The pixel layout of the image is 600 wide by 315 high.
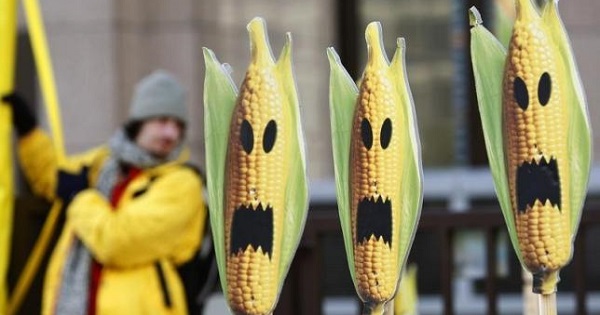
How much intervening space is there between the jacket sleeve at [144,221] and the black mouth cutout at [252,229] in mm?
1662

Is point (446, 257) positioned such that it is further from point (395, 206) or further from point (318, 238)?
point (395, 206)

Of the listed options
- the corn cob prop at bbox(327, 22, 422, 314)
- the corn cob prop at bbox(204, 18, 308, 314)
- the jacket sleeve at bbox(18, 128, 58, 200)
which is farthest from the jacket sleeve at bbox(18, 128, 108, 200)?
the corn cob prop at bbox(327, 22, 422, 314)

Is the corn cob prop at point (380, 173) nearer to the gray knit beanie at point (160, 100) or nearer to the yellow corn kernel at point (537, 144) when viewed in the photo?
the yellow corn kernel at point (537, 144)

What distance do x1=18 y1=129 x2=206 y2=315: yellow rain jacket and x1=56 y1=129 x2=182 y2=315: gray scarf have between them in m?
0.03

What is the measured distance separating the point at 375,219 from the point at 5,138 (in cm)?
240

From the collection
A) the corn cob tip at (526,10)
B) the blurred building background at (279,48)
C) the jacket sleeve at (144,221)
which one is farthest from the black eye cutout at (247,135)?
the blurred building background at (279,48)

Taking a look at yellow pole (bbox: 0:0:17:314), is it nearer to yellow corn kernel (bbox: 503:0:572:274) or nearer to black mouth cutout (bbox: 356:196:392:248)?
black mouth cutout (bbox: 356:196:392:248)

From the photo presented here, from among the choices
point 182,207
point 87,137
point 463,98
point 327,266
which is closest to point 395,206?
point 182,207

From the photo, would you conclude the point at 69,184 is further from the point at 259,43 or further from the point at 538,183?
the point at 538,183

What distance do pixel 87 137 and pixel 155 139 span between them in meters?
2.59

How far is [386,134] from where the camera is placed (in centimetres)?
380

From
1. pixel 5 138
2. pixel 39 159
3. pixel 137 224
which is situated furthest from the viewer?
pixel 39 159

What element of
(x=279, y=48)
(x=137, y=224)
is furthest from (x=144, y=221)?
(x=279, y=48)

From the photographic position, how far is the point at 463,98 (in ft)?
29.4
